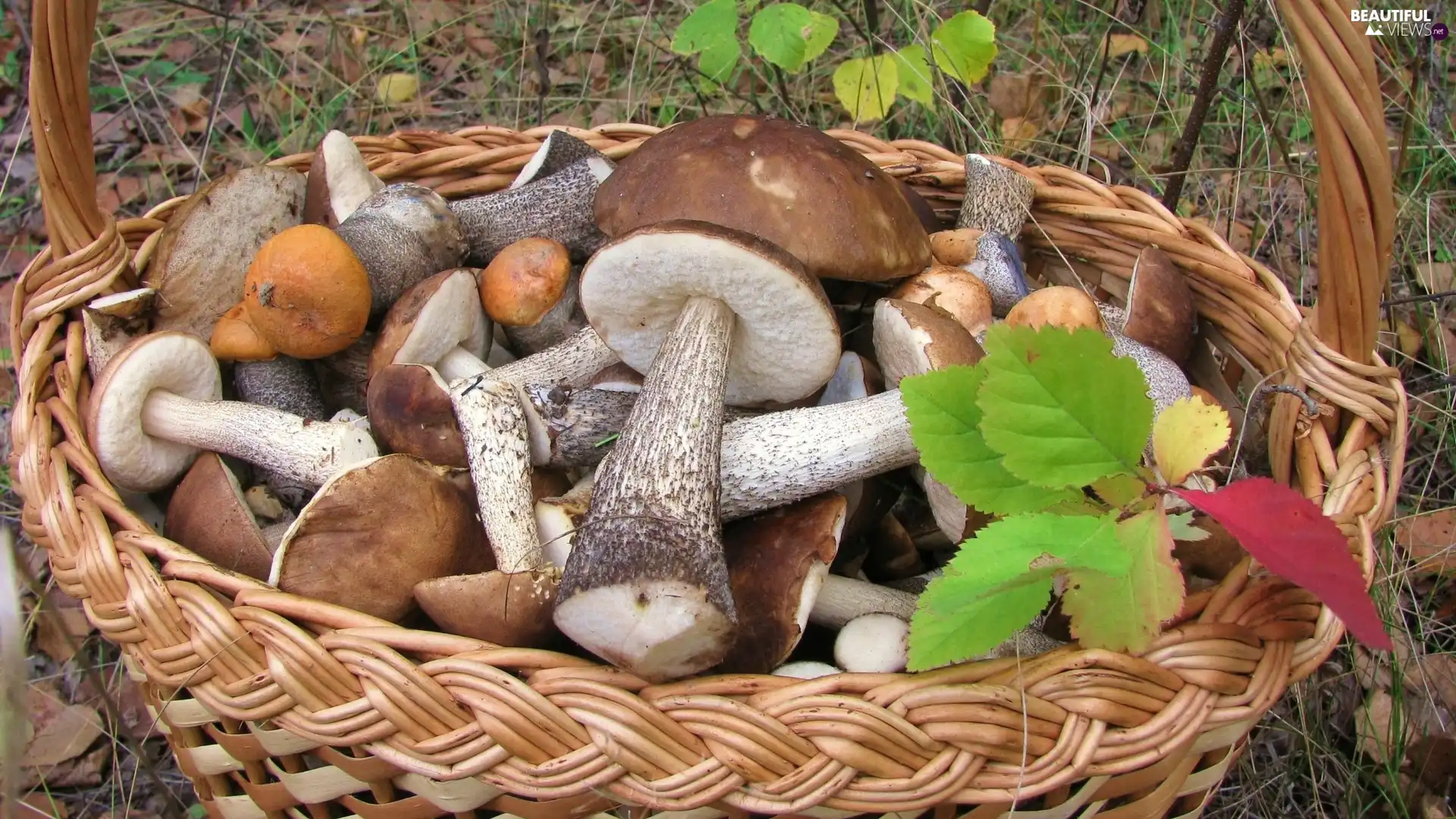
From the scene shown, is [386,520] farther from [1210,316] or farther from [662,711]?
[1210,316]

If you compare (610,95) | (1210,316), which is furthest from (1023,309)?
(610,95)

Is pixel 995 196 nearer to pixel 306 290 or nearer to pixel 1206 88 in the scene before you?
pixel 1206 88

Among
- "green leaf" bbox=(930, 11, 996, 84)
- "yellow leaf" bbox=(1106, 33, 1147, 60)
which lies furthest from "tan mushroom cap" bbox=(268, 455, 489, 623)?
"yellow leaf" bbox=(1106, 33, 1147, 60)

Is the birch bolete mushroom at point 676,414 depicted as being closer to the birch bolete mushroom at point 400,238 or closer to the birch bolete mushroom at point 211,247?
the birch bolete mushroom at point 400,238

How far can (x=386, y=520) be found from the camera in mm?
1493

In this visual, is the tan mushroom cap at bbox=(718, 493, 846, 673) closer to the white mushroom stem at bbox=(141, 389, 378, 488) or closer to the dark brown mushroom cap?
the dark brown mushroom cap

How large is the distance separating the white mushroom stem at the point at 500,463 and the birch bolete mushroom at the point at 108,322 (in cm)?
68

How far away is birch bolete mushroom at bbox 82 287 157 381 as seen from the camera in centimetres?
183

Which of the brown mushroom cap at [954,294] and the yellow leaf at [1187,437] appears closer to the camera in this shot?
the yellow leaf at [1187,437]

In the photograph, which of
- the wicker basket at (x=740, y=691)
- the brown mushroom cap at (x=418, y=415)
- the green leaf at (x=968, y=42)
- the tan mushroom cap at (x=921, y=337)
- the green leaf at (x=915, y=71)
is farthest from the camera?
the green leaf at (x=915, y=71)

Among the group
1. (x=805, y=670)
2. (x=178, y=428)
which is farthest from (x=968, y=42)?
(x=178, y=428)

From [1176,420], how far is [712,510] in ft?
2.06

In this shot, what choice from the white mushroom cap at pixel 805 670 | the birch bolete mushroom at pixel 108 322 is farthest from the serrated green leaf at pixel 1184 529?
the birch bolete mushroom at pixel 108 322

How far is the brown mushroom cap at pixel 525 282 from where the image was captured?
1.92m
